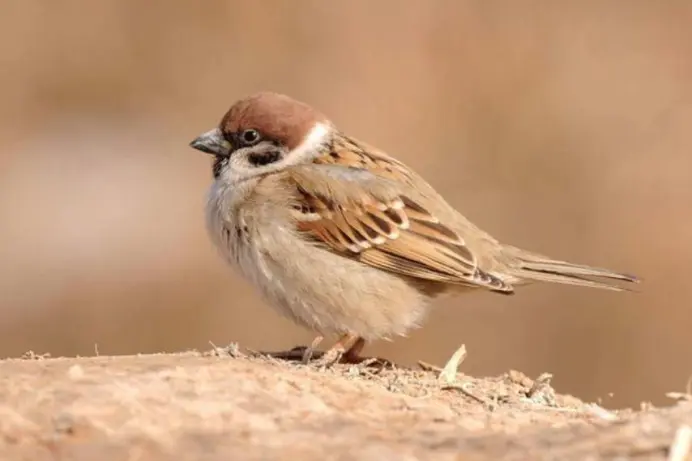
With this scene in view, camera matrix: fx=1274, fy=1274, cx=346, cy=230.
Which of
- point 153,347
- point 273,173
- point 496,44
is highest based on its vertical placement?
point 496,44

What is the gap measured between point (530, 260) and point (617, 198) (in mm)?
8006

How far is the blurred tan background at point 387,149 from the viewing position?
12.2m

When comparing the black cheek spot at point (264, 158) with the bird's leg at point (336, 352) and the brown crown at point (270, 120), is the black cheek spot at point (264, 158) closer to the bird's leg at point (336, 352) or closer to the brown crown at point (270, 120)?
the brown crown at point (270, 120)

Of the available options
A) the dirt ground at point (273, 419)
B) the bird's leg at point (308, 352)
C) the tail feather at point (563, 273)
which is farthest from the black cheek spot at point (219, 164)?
the tail feather at point (563, 273)

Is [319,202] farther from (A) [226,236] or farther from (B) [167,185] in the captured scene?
(B) [167,185]

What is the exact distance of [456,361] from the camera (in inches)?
223

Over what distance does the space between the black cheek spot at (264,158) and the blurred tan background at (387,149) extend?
5489 millimetres

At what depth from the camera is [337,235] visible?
6008 millimetres

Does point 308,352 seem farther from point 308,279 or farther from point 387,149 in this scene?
point 387,149

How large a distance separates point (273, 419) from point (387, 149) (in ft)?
34.3

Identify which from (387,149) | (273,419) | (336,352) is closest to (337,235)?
(336,352)

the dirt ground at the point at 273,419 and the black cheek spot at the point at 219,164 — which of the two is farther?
the black cheek spot at the point at 219,164

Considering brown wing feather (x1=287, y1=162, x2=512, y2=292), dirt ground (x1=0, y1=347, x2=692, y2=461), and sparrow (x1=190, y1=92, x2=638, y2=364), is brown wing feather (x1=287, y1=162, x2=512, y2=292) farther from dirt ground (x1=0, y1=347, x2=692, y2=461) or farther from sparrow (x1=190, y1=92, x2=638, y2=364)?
dirt ground (x1=0, y1=347, x2=692, y2=461)

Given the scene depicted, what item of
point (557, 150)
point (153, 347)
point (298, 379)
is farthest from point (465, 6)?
point (298, 379)
